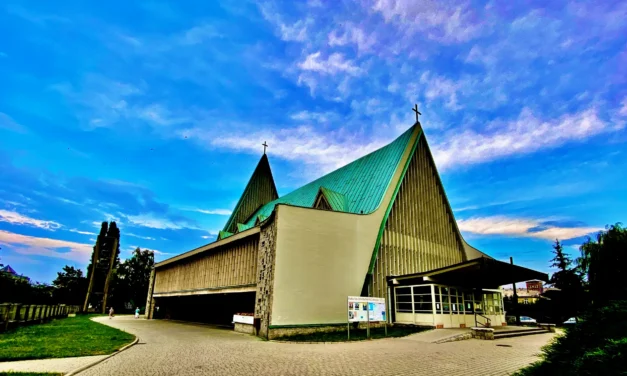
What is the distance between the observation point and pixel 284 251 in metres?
18.4

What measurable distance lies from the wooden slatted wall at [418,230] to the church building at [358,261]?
9cm

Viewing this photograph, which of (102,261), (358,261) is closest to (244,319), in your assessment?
(358,261)

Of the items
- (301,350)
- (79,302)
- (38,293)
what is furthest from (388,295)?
(79,302)

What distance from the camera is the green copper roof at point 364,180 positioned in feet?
84.7

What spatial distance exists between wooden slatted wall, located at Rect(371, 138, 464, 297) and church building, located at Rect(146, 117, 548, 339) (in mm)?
87

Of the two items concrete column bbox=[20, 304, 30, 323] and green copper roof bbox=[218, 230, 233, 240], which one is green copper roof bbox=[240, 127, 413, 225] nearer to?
green copper roof bbox=[218, 230, 233, 240]

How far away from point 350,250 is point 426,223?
10.3 m

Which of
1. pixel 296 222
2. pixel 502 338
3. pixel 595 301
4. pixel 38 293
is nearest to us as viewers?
pixel 595 301

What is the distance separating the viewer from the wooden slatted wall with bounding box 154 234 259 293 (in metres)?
23.0

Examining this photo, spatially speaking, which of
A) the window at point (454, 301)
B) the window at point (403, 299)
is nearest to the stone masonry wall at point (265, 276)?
the window at point (403, 299)

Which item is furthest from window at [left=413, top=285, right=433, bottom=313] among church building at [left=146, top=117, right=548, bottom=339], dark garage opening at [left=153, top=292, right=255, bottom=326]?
dark garage opening at [left=153, top=292, right=255, bottom=326]

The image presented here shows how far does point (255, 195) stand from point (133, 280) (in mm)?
30816

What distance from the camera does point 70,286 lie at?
188ft

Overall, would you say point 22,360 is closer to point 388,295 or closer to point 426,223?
point 388,295
